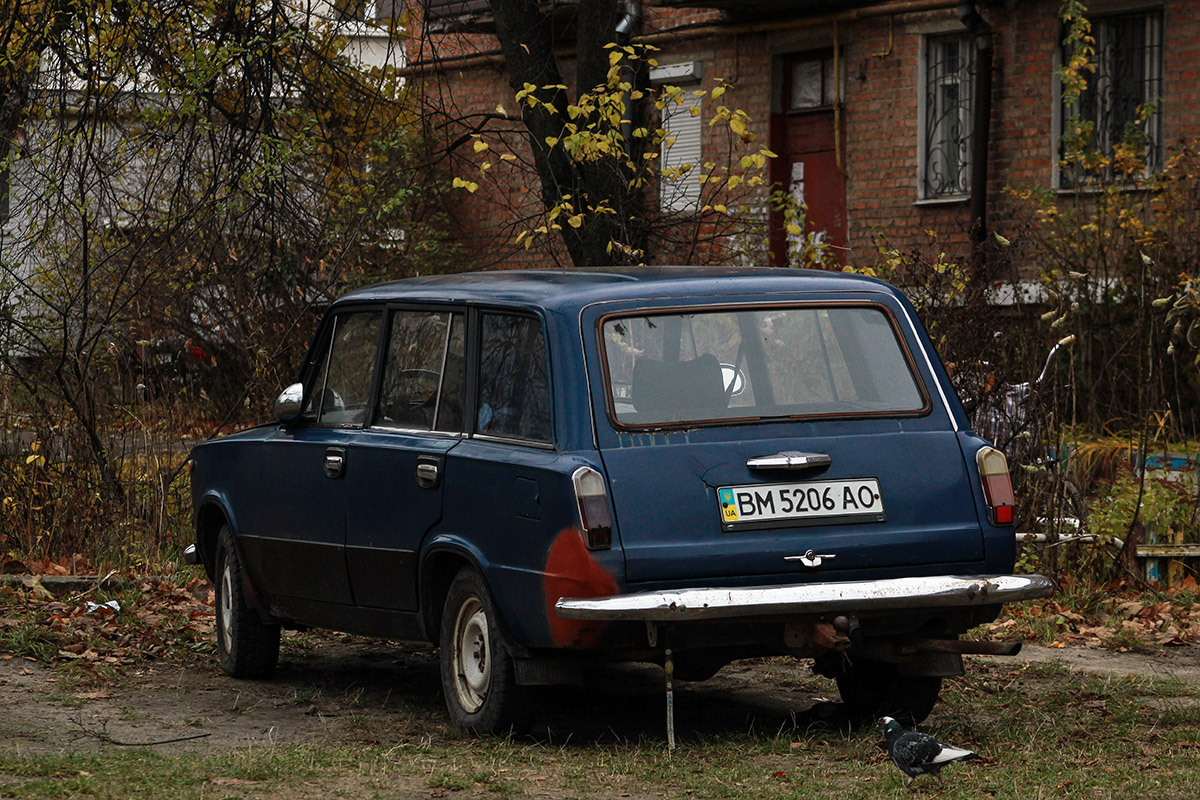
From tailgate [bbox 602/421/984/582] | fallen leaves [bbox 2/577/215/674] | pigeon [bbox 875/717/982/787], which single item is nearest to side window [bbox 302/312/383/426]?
fallen leaves [bbox 2/577/215/674]

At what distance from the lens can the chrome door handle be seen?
6449mm

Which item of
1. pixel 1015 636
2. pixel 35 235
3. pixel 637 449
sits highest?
pixel 35 235

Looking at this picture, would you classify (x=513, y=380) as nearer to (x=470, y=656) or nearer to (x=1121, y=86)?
(x=470, y=656)

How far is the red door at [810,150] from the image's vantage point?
2144cm

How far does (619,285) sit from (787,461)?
3.17 ft

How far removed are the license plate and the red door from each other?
14.7m

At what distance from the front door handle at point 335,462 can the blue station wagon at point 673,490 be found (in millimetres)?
16

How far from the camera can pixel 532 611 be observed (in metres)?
6.41

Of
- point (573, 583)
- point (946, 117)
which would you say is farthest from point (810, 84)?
point (573, 583)

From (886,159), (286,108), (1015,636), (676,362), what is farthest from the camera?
(886,159)

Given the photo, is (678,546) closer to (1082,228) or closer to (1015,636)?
(1015,636)

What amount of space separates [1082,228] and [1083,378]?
2.18 m

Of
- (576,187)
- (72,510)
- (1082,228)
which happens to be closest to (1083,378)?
(1082,228)

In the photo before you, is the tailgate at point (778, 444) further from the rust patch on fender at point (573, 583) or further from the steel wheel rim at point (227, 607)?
the steel wheel rim at point (227, 607)
